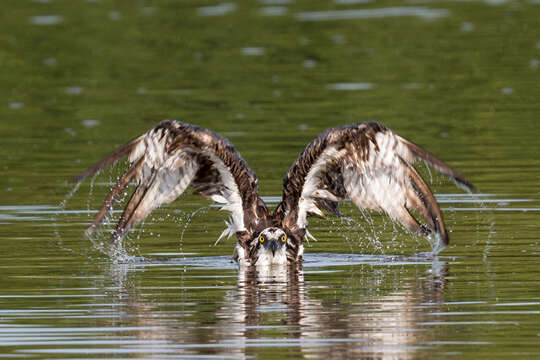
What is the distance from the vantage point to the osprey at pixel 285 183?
16625mm

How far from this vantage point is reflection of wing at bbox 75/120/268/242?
55.6 ft

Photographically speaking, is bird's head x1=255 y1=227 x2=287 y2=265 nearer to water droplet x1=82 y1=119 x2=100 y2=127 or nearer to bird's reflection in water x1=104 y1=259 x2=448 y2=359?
bird's reflection in water x1=104 y1=259 x2=448 y2=359

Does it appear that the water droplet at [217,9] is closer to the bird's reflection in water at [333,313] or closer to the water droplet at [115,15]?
the water droplet at [115,15]

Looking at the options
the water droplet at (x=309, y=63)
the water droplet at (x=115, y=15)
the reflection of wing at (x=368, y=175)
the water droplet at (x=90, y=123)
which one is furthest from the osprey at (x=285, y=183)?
the water droplet at (x=115, y=15)

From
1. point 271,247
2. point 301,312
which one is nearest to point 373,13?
point 271,247

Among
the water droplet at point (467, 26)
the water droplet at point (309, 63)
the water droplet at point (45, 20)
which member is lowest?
the water droplet at point (309, 63)

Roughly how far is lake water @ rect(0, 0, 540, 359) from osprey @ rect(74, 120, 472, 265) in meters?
0.43

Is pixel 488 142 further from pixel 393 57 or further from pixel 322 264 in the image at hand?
pixel 393 57

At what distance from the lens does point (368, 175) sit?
55.9ft

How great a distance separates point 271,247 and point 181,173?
133 centimetres

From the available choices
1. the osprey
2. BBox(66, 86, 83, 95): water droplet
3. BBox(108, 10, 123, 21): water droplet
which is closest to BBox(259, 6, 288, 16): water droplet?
BBox(108, 10, 123, 21): water droplet

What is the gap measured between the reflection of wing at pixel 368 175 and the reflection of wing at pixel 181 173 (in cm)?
56

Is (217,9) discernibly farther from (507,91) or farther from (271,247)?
(271,247)

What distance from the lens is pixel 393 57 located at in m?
36.4
